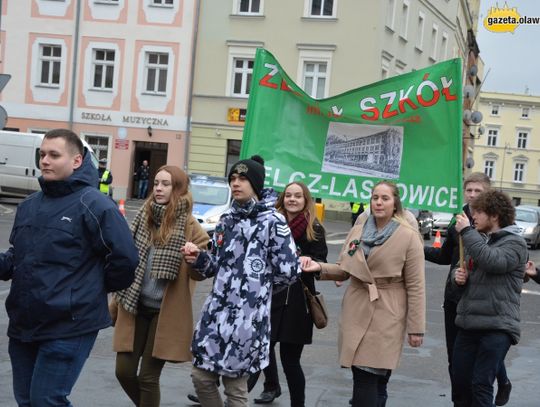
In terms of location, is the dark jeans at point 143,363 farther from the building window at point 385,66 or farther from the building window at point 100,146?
the building window at point 100,146

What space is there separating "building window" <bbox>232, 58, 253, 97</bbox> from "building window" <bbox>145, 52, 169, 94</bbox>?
2.86 m

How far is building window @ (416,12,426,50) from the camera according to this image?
42.1 metres

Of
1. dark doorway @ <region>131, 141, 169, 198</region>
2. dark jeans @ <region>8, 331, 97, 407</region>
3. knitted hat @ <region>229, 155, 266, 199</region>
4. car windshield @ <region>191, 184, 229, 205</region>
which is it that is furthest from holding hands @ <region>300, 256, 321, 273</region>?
dark doorway @ <region>131, 141, 169, 198</region>

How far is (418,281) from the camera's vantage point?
5707 mm

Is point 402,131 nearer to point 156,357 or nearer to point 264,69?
point 264,69

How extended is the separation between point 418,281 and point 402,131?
1.67 meters

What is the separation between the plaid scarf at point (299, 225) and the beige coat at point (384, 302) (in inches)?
39.7

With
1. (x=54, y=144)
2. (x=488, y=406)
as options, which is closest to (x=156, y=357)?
(x=54, y=144)

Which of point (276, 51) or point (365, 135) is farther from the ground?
point (276, 51)

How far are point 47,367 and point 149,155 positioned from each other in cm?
3425

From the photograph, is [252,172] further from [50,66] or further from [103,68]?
[50,66]

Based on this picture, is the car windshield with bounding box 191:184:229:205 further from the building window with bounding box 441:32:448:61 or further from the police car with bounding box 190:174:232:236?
the building window with bounding box 441:32:448:61

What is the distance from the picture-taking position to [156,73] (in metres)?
37.6

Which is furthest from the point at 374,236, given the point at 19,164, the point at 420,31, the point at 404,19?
the point at 420,31
